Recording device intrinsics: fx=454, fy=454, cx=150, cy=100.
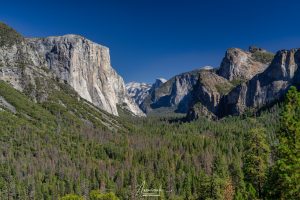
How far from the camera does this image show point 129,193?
594ft

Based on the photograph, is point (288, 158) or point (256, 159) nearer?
point (288, 158)

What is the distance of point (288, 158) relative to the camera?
140ft

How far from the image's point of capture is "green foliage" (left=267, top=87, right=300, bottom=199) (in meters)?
41.5

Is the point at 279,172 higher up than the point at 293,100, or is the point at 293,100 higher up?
the point at 293,100

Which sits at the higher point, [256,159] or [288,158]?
[256,159]

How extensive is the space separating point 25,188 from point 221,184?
436 ft

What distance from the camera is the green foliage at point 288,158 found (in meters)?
41.5

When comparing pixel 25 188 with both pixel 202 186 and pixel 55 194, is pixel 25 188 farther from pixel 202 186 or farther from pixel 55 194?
pixel 202 186

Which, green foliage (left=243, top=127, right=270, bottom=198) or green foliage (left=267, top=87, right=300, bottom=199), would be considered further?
green foliage (left=243, top=127, right=270, bottom=198)

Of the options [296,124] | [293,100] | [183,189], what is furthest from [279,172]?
[183,189]

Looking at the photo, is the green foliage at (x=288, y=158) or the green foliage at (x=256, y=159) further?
the green foliage at (x=256, y=159)

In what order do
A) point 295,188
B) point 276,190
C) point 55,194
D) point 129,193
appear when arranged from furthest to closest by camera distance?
point 55,194, point 129,193, point 276,190, point 295,188

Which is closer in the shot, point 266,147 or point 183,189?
point 266,147

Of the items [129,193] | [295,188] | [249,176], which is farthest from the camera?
[129,193]
